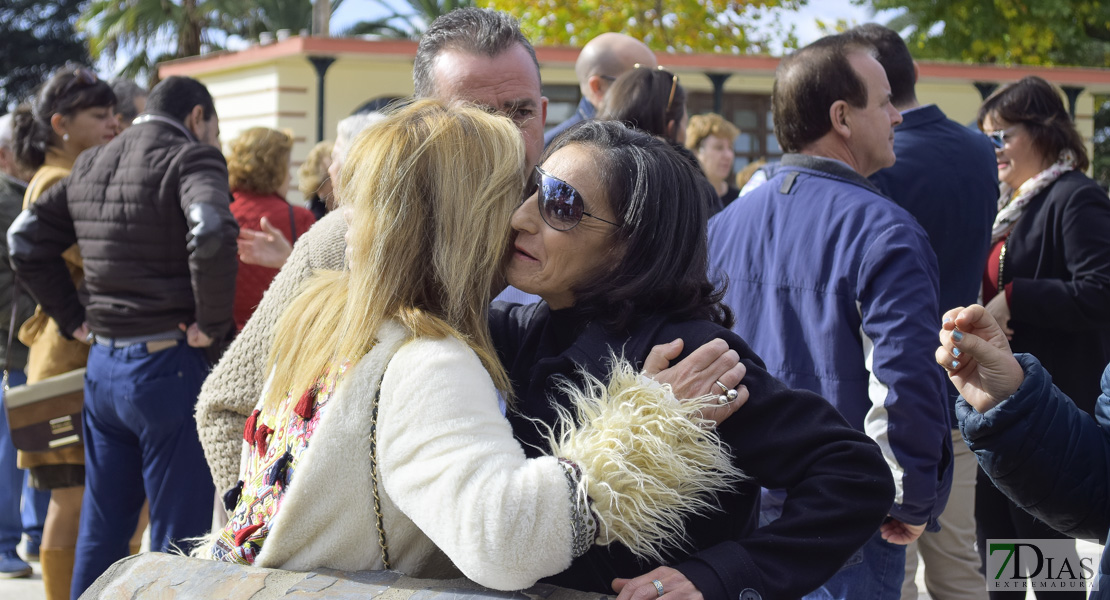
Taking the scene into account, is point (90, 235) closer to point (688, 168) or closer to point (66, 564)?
point (66, 564)

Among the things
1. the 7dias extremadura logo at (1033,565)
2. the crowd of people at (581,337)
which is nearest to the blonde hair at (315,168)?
the crowd of people at (581,337)

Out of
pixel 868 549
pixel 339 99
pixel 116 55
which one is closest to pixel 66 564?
pixel 868 549

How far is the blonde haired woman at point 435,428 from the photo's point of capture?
4.33 ft

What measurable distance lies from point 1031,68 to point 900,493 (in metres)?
13.9

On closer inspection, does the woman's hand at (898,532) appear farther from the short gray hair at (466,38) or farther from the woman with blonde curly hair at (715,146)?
the woman with blonde curly hair at (715,146)

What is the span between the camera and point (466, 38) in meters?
2.53

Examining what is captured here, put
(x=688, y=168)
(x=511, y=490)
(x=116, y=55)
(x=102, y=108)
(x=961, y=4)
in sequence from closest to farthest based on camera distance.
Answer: (x=511, y=490), (x=688, y=168), (x=102, y=108), (x=961, y=4), (x=116, y=55)

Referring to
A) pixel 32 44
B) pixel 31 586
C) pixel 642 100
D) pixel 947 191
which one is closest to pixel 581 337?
pixel 947 191

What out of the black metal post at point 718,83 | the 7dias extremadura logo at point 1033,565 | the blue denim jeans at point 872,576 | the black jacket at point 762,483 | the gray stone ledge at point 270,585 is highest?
the black jacket at point 762,483

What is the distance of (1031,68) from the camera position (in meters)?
14.2

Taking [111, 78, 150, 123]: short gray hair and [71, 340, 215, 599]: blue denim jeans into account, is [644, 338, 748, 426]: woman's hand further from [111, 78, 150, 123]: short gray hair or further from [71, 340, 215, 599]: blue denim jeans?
[111, 78, 150, 123]: short gray hair

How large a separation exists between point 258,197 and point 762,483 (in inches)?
133

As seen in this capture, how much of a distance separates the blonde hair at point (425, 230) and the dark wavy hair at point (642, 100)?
6.57 feet

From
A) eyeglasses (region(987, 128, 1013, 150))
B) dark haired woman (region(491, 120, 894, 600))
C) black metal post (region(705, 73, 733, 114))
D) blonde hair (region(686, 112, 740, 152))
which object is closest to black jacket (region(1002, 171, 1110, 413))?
eyeglasses (region(987, 128, 1013, 150))
